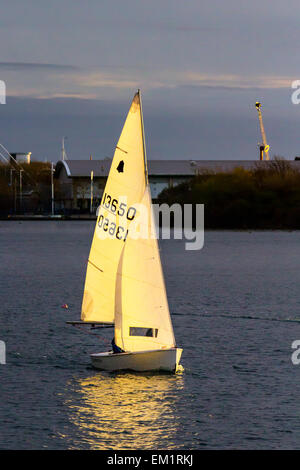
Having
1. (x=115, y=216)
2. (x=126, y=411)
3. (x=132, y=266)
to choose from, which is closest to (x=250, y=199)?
(x=115, y=216)

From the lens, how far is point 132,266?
2419 centimetres

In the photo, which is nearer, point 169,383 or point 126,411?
point 126,411

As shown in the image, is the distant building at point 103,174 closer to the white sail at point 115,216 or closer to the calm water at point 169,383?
the calm water at point 169,383

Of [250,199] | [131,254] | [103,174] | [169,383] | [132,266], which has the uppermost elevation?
[103,174]

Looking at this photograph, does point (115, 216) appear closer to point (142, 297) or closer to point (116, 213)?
point (116, 213)

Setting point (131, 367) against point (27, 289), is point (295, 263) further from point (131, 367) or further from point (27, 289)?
point (131, 367)

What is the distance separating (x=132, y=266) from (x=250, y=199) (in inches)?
4572

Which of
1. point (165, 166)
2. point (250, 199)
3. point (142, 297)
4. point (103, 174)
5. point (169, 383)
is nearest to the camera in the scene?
point (142, 297)

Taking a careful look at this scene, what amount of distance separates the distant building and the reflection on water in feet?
519

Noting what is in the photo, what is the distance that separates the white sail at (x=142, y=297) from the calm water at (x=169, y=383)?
1.10 m

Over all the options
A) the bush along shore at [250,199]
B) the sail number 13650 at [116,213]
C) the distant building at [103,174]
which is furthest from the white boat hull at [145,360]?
the distant building at [103,174]

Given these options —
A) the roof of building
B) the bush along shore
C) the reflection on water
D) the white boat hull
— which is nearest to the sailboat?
the white boat hull

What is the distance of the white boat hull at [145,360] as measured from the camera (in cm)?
2408
